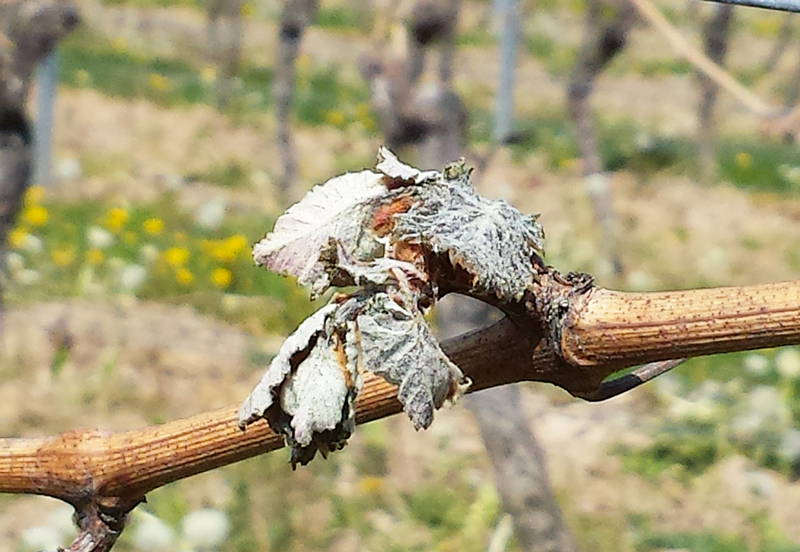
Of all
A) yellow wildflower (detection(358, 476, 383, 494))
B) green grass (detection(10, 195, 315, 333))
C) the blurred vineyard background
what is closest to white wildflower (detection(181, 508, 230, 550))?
the blurred vineyard background

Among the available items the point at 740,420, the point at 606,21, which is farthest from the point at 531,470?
the point at 606,21

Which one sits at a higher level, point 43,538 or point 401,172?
point 43,538

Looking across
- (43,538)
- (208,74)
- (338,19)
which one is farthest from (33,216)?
(338,19)

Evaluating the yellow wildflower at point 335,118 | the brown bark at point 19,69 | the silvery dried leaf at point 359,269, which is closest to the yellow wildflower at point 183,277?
the brown bark at point 19,69

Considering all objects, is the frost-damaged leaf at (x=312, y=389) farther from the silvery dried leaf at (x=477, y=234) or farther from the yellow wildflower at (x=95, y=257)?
the yellow wildflower at (x=95, y=257)

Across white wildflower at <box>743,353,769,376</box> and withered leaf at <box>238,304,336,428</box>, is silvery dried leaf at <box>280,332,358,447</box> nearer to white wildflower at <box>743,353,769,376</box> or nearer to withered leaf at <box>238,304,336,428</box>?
withered leaf at <box>238,304,336,428</box>

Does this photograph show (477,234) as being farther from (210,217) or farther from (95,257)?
(210,217)
